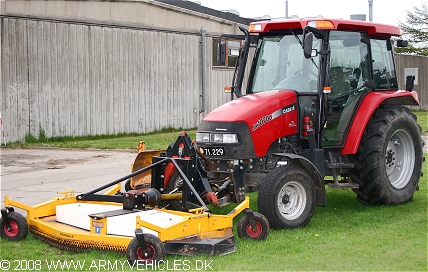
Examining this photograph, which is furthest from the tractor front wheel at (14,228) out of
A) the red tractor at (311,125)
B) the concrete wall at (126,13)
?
the concrete wall at (126,13)

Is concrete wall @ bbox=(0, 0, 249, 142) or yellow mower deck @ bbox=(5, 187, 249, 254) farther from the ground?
concrete wall @ bbox=(0, 0, 249, 142)

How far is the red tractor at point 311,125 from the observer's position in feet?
27.8

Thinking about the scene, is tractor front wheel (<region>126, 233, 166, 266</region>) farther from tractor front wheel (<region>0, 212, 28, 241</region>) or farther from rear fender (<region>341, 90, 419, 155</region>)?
rear fender (<region>341, 90, 419, 155</region>)

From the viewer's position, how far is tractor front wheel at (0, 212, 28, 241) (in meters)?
7.75

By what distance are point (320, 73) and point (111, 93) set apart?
12.9 meters

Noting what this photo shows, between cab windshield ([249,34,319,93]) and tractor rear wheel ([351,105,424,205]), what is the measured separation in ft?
3.40

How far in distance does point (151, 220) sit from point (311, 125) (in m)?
2.68

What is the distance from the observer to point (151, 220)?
732cm

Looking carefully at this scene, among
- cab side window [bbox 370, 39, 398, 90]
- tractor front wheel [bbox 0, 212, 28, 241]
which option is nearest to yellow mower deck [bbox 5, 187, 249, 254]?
tractor front wheel [bbox 0, 212, 28, 241]

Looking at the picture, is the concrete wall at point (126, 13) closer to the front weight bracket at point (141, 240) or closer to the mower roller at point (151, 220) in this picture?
the mower roller at point (151, 220)

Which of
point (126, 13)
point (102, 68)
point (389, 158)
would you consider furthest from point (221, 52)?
point (126, 13)

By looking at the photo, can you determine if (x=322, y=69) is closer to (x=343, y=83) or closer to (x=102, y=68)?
(x=343, y=83)

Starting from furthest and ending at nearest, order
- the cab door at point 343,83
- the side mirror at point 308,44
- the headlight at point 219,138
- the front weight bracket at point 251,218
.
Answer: the cab door at point 343,83
the headlight at point 219,138
the side mirror at point 308,44
the front weight bracket at point 251,218

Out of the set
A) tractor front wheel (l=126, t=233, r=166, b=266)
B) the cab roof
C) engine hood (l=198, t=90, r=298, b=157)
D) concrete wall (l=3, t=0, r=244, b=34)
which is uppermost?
concrete wall (l=3, t=0, r=244, b=34)
